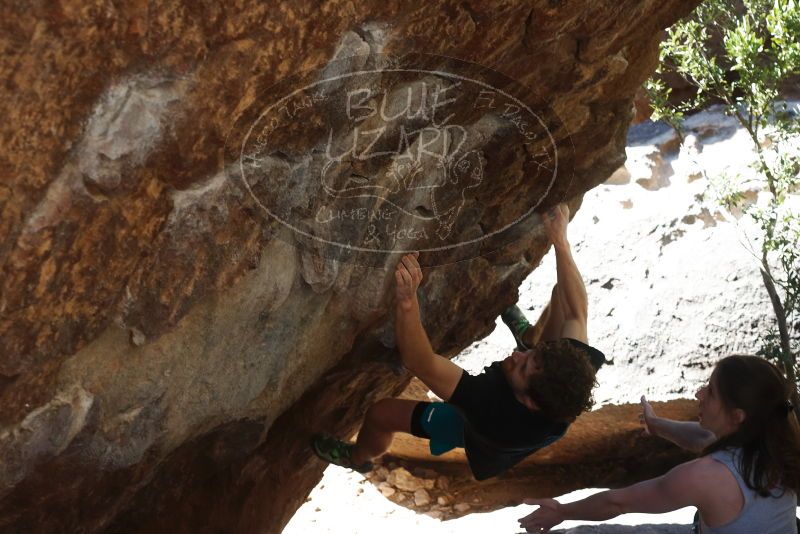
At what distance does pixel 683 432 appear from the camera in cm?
431

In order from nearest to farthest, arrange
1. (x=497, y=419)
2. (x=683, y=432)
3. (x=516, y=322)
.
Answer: (x=497, y=419), (x=683, y=432), (x=516, y=322)

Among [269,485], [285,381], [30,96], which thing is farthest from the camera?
[269,485]

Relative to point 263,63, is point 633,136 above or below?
above

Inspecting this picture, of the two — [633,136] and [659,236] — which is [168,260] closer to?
[659,236]

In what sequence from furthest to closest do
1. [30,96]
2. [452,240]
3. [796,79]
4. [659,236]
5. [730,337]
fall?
[796,79] → [659,236] → [730,337] → [452,240] → [30,96]

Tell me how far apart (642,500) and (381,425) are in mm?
1573

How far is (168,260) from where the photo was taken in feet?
10.3

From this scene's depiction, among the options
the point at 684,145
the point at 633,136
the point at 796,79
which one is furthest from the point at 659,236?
the point at 796,79

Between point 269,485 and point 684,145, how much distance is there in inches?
247

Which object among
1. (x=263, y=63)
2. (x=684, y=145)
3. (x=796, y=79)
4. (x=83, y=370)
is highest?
(x=796, y=79)
